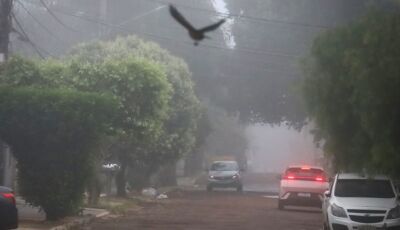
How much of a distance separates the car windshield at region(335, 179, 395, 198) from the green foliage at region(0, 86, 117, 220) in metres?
6.38

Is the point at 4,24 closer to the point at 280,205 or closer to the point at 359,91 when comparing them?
the point at 280,205

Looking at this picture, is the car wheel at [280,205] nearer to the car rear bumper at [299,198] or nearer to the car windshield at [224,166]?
the car rear bumper at [299,198]

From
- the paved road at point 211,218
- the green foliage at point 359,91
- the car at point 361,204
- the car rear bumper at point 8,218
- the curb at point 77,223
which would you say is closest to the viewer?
the green foliage at point 359,91

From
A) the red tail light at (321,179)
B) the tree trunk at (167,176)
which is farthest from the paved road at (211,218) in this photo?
the tree trunk at (167,176)

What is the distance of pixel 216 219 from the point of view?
23.9m

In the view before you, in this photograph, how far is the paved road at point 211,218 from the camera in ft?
70.6

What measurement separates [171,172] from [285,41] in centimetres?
1188

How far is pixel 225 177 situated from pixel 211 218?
21.1 metres

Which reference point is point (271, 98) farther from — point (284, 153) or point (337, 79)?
point (284, 153)

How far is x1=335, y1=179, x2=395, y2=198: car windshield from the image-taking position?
62.5 ft

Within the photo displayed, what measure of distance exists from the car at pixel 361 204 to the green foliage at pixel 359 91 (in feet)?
2.69

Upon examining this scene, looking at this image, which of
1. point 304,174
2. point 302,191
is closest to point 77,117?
point 302,191

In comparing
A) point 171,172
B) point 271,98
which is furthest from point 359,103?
point 171,172

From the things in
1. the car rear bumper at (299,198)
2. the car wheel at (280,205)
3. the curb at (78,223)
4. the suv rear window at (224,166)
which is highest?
the suv rear window at (224,166)
